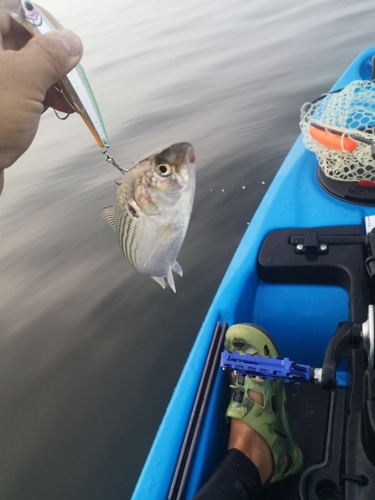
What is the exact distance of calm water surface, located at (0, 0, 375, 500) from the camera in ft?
9.16

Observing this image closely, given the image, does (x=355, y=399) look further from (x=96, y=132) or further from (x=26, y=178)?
(x=26, y=178)

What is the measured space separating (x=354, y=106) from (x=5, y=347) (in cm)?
384

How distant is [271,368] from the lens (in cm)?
170

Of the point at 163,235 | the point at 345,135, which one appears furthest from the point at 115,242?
the point at 163,235

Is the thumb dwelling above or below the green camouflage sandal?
above

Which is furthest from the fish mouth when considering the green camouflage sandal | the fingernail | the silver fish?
the green camouflage sandal

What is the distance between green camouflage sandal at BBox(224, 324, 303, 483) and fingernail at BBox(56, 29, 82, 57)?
154 centimetres

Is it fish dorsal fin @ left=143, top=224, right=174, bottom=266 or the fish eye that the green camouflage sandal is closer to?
fish dorsal fin @ left=143, top=224, right=174, bottom=266

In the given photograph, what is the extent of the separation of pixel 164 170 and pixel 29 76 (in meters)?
0.65

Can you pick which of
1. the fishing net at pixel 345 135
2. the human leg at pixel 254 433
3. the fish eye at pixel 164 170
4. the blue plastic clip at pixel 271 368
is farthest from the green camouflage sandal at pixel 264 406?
the fishing net at pixel 345 135

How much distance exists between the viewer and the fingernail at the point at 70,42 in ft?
4.23

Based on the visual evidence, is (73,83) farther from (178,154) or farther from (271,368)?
(271,368)

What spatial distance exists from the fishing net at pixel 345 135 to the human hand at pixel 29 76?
6.04 feet

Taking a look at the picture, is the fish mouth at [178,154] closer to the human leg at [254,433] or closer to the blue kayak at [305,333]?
the blue kayak at [305,333]
